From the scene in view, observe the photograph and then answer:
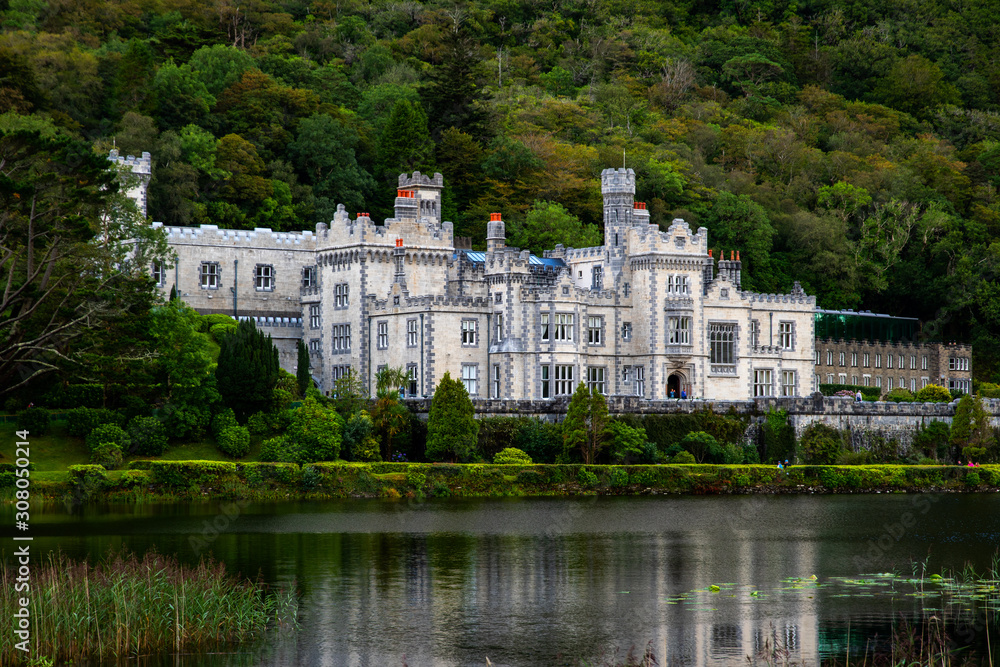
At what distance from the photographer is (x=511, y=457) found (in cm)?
6500

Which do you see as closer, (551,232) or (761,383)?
(761,383)

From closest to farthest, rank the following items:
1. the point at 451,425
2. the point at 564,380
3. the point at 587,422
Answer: the point at 451,425, the point at 587,422, the point at 564,380

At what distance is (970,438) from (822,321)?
2007 cm

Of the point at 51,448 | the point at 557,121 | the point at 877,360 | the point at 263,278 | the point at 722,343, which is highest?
the point at 557,121

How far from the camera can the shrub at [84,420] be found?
61969 millimetres

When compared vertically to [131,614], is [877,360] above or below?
above

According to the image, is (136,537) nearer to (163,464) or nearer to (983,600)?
(163,464)

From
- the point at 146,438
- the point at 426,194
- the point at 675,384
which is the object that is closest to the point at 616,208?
the point at 675,384

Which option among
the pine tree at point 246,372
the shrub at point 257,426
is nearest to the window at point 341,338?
the pine tree at point 246,372

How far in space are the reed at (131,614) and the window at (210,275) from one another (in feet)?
162

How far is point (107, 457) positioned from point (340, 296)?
71.9ft

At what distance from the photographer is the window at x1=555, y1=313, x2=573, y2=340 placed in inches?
2931

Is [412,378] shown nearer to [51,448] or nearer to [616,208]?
[616,208]

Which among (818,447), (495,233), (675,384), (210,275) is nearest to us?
(818,447)
